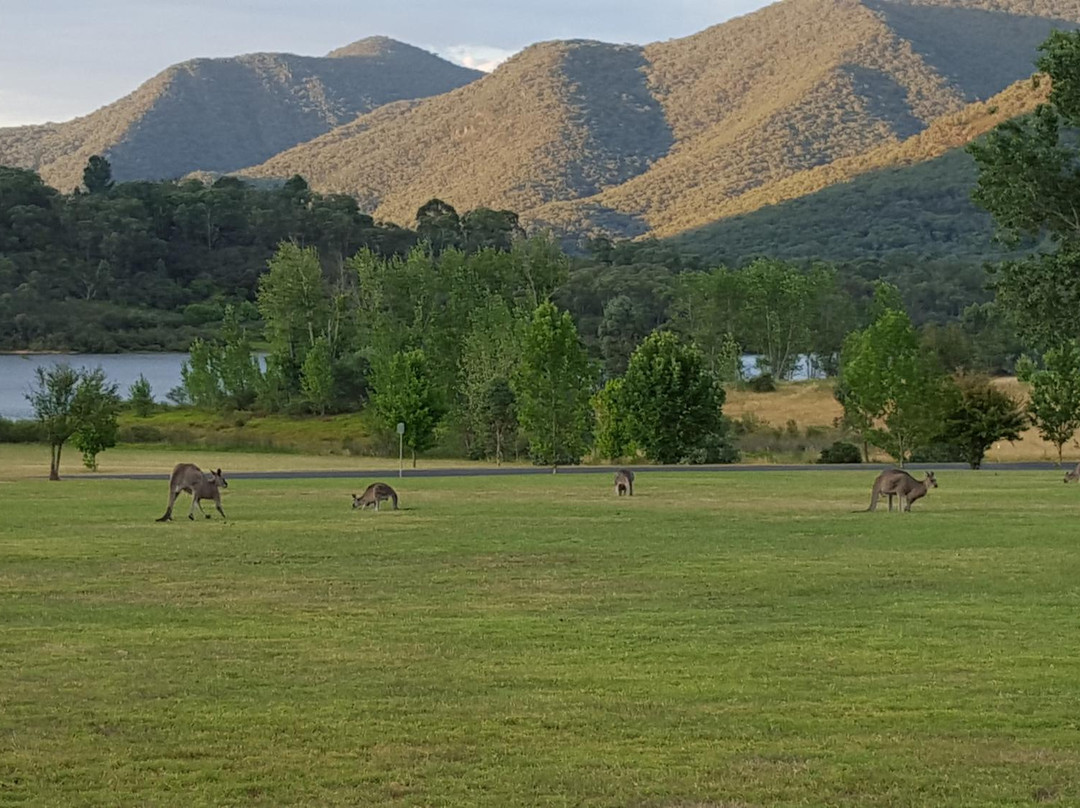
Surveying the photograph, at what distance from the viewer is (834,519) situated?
1144 inches

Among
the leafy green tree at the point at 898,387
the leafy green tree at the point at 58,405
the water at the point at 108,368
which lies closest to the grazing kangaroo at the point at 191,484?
the leafy green tree at the point at 58,405

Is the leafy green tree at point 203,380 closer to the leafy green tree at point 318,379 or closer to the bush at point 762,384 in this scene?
the leafy green tree at point 318,379

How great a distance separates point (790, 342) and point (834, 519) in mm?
95808

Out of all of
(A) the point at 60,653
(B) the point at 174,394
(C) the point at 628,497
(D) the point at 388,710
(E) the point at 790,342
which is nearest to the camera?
(D) the point at 388,710

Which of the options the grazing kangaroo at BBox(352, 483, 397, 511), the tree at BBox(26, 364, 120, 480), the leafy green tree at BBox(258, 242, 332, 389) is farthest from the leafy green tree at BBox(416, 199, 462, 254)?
the grazing kangaroo at BBox(352, 483, 397, 511)

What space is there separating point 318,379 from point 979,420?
166 feet

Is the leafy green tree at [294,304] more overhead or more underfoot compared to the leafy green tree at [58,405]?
more overhead

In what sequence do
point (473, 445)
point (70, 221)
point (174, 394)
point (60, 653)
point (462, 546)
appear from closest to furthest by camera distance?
1. point (60, 653)
2. point (462, 546)
3. point (473, 445)
4. point (174, 394)
5. point (70, 221)

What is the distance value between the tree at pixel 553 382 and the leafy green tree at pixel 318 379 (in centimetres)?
4046

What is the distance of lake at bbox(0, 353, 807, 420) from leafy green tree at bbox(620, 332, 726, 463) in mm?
56744

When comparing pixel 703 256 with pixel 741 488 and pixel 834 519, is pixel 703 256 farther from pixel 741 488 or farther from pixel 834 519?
pixel 834 519

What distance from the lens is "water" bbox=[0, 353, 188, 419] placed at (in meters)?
122

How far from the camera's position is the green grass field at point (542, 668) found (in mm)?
9078

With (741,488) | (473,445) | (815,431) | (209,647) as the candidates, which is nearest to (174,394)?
(473,445)
